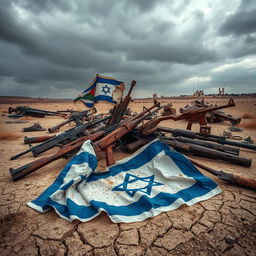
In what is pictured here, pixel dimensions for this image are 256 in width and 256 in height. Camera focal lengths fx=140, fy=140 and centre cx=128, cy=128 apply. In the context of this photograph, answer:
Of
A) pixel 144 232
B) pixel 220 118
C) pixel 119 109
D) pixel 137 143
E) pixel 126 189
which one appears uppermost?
pixel 119 109

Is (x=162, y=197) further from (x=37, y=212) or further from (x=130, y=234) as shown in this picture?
(x=37, y=212)

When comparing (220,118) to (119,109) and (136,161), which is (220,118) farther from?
(136,161)

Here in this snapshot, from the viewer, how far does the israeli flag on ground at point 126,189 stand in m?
1.86

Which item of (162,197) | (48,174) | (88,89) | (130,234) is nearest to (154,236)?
(130,234)

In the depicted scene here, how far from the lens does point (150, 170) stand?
2.84 m

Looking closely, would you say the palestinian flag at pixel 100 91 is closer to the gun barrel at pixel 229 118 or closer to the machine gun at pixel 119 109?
the machine gun at pixel 119 109

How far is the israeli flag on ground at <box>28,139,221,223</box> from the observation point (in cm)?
186

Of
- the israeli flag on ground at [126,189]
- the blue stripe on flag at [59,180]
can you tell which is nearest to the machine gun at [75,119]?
the blue stripe on flag at [59,180]

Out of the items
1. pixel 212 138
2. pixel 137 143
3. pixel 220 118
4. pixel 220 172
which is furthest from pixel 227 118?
pixel 220 172

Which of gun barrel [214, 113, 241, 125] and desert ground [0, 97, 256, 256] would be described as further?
gun barrel [214, 113, 241, 125]

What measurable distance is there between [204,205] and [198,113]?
2.73 metres

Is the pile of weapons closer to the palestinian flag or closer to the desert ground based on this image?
the desert ground

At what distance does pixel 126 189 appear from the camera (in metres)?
2.27

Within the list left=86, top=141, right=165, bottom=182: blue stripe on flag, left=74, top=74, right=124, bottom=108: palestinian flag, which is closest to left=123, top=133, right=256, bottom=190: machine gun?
left=86, top=141, right=165, bottom=182: blue stripe on flag
